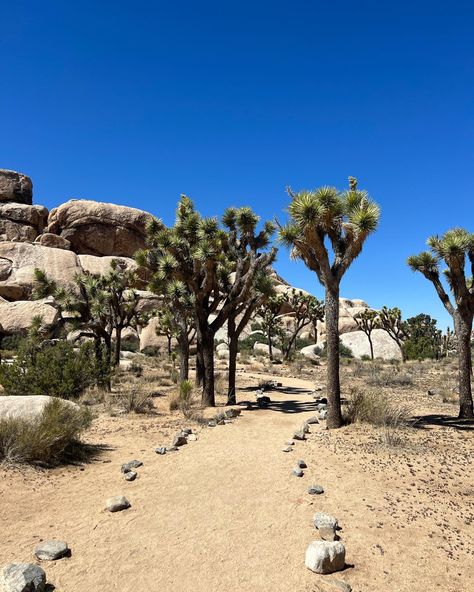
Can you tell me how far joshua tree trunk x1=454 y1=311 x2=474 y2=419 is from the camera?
10.3m

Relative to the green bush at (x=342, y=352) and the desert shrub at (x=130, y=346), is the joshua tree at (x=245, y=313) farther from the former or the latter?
the green bush at (x=342, y=352)

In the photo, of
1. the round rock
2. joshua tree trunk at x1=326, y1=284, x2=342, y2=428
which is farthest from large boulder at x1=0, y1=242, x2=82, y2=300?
the round rock

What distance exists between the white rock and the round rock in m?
2.43

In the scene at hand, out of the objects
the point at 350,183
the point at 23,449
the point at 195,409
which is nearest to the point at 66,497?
the point at 23,449

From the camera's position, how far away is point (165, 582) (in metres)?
3.58

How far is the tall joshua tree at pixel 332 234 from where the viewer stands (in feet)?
29.6

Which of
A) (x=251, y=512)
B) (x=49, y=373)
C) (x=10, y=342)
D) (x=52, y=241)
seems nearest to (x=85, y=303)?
(x=49, y=373)

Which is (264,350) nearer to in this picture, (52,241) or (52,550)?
(52,241)

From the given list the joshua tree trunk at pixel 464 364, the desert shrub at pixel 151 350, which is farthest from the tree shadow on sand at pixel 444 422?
the desert shrub at pixel 151 350

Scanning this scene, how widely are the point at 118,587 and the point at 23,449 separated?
378 centimetres

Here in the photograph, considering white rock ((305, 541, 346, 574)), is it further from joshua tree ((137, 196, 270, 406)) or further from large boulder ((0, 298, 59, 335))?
large boulder ((0, 298, 59, 335))

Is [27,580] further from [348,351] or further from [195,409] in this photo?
[348,351]

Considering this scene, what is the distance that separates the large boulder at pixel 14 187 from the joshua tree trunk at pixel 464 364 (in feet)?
156

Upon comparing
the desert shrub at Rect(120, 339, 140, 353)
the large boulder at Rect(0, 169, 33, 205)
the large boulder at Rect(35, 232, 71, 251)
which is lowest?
the desert shrub at Rect(120, 339, 140, 353)
